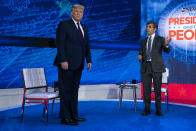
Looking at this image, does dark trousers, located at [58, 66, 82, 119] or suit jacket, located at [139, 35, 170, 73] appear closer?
dark trousers, located at [58, 66, 82, 119]

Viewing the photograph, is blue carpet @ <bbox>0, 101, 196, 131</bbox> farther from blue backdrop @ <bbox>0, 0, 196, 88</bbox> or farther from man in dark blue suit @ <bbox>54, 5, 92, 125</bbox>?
blue backdrop @ <bbox>0, 0, 196, 88</bbox>

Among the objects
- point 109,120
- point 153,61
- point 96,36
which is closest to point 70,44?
point 109,120

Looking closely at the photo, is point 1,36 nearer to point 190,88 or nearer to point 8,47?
point 8,47

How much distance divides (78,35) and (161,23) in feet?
9.84

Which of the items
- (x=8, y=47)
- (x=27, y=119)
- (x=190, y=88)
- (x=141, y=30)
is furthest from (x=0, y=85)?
(x=190, y=88)

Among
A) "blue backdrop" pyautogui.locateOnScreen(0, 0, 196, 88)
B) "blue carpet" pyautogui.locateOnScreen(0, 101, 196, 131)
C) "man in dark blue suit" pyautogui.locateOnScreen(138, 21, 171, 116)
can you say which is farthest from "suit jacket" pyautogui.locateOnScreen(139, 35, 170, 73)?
"blue backdrop" pyautogui.locateOnScreen(0, 0, 196, 88)

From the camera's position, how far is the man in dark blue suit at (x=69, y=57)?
3.15 meters

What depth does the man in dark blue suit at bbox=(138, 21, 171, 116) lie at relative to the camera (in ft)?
12.5

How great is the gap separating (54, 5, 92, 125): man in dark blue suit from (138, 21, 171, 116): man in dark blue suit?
112 centimetres

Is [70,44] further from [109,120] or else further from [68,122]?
[109,120]

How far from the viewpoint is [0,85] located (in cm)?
457

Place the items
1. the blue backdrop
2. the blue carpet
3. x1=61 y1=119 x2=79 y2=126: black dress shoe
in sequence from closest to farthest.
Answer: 1. the blue carpet
2. x1=61 y1=119 x2=79 y2=126: black dress shoe
3. the blue backdrop

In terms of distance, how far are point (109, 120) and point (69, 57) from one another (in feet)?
3.54

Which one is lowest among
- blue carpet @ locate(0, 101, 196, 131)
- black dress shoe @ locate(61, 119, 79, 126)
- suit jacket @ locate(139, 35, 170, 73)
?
blue carpet @ locate(0, 101, 196, 131)
